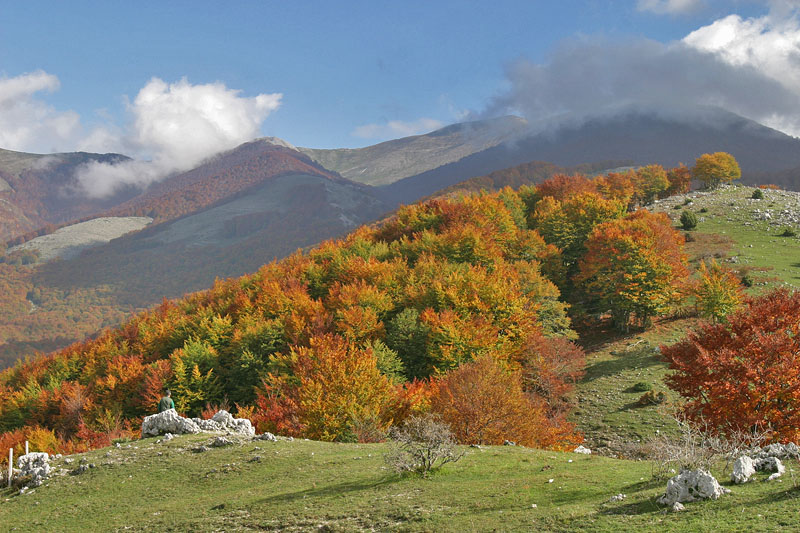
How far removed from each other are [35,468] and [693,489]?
26.5 meters

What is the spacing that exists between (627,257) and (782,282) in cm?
1561

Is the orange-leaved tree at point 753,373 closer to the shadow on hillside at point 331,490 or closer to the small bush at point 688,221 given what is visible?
the shadow on hillside at point 331,490

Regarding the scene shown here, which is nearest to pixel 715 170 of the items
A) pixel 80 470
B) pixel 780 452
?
pixel 780 452

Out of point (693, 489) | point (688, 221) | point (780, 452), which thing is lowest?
point (780, 452)

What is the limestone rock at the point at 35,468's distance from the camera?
2320 cm

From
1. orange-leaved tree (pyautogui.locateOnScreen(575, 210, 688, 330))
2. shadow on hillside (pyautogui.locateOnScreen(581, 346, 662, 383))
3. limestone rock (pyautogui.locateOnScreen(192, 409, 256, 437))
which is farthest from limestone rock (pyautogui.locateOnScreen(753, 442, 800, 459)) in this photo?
orange-leaved tree (pyautogui.locateOnScreen(575, 210, 688, 330))

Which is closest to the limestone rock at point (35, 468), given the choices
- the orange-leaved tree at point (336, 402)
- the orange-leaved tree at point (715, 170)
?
the orange-leaved tree at point (336, 402)

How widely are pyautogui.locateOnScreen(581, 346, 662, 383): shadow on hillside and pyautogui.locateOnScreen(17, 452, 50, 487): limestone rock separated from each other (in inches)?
1503

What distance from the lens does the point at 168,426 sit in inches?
1150

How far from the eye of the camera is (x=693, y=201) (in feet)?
314

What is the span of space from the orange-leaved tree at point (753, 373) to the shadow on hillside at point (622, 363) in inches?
655

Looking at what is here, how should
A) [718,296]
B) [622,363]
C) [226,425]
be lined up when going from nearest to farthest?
[226,425] < [718,296] < [622,363]

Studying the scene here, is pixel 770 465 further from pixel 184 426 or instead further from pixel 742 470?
pixel 184 426

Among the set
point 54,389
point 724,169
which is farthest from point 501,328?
point 724,169
